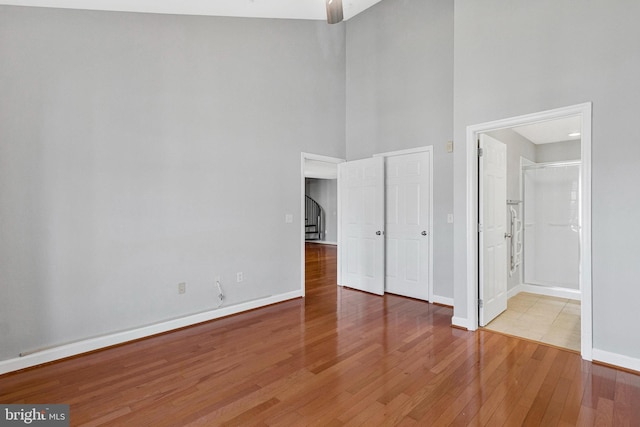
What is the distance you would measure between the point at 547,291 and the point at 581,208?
2.59 metres

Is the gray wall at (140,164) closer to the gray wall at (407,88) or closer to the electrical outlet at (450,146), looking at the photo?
→ the gray wall at (407,88)

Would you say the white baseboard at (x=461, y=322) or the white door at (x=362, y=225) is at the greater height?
the white door at (x=362, y=225)

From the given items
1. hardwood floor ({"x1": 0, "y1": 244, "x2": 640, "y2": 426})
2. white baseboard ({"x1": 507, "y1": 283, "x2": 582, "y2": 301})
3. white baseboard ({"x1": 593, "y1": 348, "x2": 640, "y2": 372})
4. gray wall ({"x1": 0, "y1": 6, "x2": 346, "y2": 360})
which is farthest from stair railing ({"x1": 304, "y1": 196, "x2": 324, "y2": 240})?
white baseboard ({"x1": 593, "y1": 348, "x2": 640, "y2": 372})

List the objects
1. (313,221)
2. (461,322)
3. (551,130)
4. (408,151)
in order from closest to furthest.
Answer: (461,322) < (551,130) < (408,151) < (313,221)

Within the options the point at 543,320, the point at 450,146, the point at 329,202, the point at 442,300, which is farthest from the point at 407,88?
the point at 329,202

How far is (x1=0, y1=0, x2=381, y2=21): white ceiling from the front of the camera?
2758mm

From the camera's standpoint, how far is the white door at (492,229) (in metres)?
3.37

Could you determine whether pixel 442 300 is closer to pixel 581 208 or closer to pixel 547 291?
pixel 547 291

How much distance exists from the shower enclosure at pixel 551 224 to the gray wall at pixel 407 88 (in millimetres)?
1854

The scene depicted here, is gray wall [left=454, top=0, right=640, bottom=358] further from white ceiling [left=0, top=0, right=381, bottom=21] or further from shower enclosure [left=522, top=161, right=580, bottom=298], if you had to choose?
shower enclosure [left=522, top=161, right=580, bottom=298]

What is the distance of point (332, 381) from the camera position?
2330mm

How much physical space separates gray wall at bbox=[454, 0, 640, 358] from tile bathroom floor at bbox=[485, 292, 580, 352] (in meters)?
0.55

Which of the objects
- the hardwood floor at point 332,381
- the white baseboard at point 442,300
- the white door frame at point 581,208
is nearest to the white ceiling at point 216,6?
the white door frame at point 581,208

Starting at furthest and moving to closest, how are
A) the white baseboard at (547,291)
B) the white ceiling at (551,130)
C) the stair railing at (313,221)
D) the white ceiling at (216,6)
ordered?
the stair railing at (313,221), the white baseboard at (547,291), the white ceiling at (551,130), the white ceiling at (216,6)
